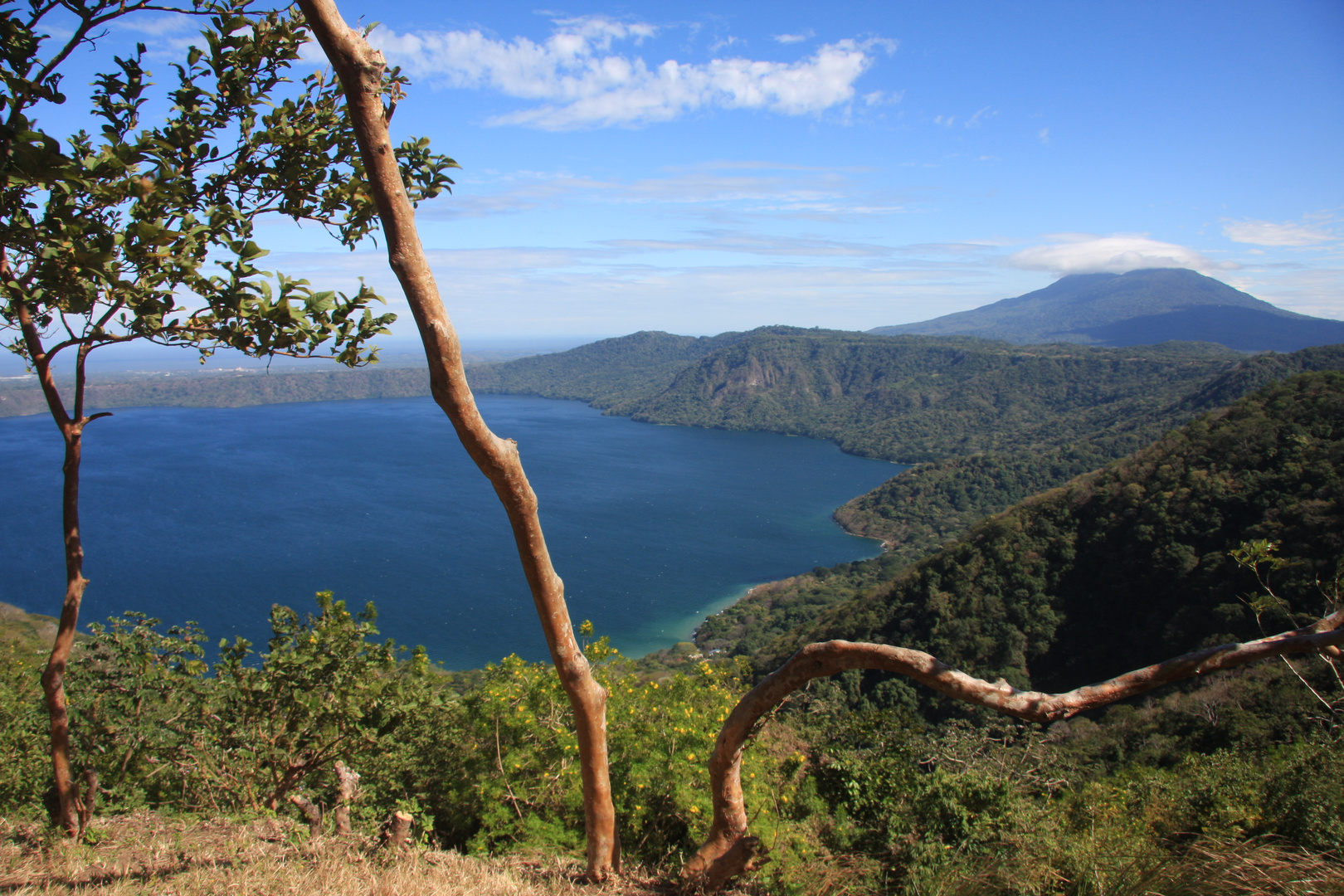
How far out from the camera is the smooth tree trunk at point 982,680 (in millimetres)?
2408

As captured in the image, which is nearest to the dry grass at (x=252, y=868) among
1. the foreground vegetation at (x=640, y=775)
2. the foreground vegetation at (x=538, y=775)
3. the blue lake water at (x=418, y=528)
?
the foreground vegetation at (x=538, y=775)

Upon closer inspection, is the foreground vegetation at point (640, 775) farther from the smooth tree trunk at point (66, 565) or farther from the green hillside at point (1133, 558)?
the green hillside at point (1133, 558)

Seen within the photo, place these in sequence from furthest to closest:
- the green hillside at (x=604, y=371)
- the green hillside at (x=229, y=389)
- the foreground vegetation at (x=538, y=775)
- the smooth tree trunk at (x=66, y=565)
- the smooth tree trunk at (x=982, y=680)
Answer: the green hillside at (x=604, y=371)
the green hillside at (x=229, y=389)
the foreground vegetation at (x=538, y=775)
the smooth tree trunk at (x=66, y=565)
the smooth tree trunk at (x=982, y=680)

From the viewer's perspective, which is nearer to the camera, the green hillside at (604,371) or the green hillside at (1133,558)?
the green hillside at (1133,558)

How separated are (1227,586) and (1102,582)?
511 cm

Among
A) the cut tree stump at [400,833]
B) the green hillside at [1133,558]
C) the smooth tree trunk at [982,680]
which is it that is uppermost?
the smooth tree trunk at [982,680]

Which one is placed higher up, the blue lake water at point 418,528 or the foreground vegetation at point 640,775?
the foreground vegetation at point 640,775

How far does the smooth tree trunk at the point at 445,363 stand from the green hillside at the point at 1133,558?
76.9 ft

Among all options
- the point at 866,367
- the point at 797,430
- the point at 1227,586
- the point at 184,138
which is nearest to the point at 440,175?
the point at 184,138

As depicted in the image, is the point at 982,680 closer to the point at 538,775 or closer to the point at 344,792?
the point at 538,775

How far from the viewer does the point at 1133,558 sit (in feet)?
90.2

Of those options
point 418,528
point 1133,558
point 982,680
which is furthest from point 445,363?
point 418,528

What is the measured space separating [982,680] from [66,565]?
4089mm

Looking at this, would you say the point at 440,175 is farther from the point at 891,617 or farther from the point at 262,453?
the point at 262,453
